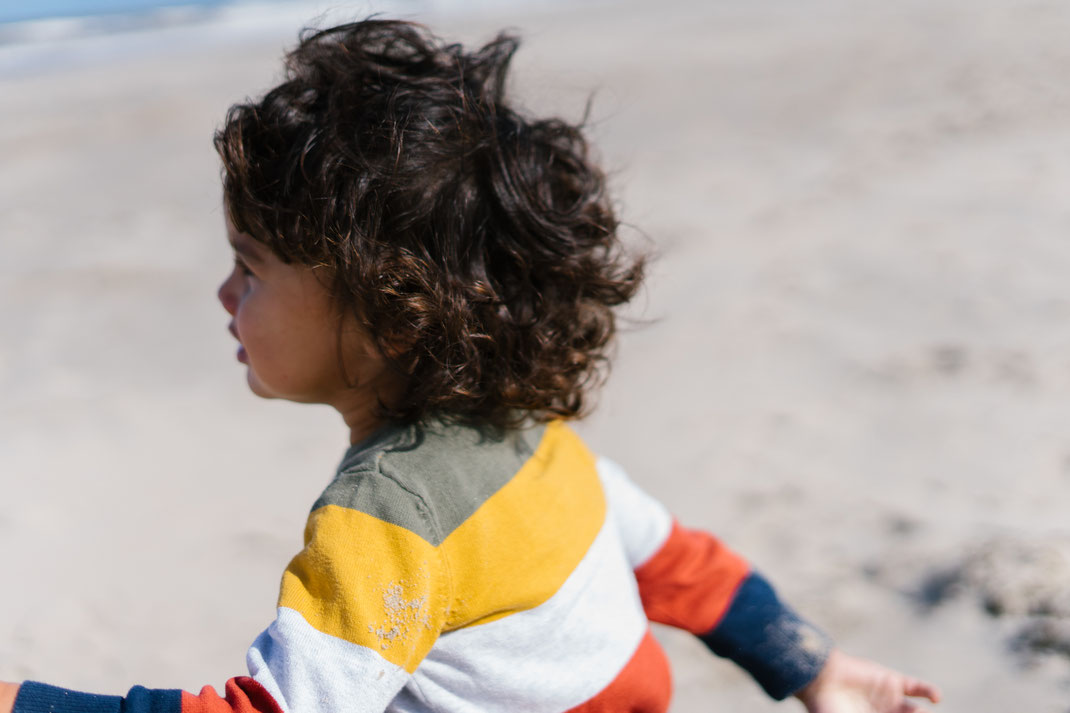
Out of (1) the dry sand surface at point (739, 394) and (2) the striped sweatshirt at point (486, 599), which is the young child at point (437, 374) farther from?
(1) the dry sand surface at point (739, 394)

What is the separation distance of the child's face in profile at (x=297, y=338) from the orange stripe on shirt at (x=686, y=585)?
56 cm

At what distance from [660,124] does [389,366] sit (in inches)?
224

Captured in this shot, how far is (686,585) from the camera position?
5.58 ft

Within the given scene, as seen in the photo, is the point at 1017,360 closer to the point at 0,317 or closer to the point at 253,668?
the point at 253,668

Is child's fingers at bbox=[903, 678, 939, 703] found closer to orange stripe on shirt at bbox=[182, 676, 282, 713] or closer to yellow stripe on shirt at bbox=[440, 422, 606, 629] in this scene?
yellow stripe on shirt at bbox=[440, 422, 606, 629]

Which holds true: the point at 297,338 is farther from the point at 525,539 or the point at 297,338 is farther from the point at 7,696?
the point at 7,696

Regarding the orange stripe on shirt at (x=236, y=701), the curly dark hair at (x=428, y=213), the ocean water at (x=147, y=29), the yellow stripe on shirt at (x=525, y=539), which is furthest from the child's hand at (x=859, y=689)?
the ocean water at (x=147, y=29)

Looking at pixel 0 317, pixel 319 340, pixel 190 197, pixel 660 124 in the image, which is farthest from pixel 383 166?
pixel 660 124

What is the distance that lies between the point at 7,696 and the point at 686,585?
1.00 metres

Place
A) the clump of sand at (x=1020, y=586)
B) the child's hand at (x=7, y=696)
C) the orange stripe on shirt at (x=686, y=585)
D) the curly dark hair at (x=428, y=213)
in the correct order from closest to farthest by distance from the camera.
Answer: the child's hand at (x=7, y=696)
the curly dark hair at (x=428, y=213)
the orange stripe on shirt at (x=686, y=585)
the clump of sand at (x=1020, y=586)

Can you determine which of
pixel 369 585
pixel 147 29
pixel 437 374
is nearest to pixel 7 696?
pixel 369 585

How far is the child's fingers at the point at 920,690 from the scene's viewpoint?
157cm

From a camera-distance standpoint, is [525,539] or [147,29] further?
[147,29]

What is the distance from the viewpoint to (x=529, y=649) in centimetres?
133
